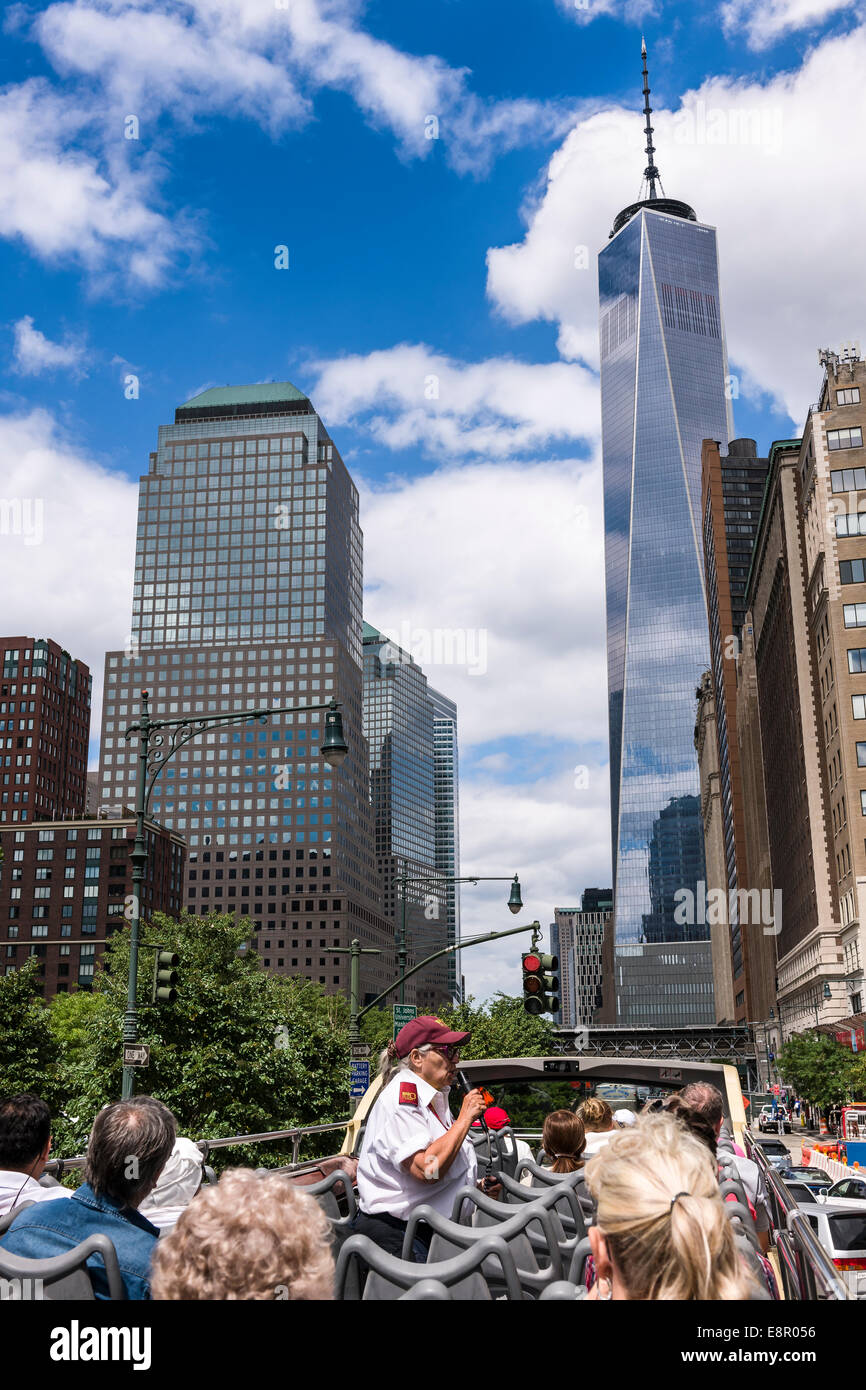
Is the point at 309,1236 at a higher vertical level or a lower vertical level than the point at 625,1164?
lower

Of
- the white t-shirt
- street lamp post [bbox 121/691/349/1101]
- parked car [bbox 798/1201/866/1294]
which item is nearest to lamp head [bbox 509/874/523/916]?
street lamp post [bbox 121/691/349/1101]

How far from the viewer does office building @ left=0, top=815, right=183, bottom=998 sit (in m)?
139

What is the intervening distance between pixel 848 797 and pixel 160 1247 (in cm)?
6821

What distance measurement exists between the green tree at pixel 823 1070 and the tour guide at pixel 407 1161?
5817 cm

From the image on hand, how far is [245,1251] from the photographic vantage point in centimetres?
272

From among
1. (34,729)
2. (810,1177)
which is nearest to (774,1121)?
(810,1177)

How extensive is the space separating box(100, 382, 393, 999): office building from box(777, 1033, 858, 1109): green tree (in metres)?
103

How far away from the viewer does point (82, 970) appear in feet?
456

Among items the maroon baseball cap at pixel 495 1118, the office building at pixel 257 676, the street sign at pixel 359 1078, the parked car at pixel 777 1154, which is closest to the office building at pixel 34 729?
the office building at pixel 257 676

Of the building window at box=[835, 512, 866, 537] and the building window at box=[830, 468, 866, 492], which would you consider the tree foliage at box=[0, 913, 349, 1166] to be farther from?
the building window at box=[830, 468, 866, 492]

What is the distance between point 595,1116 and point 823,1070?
193 feet
